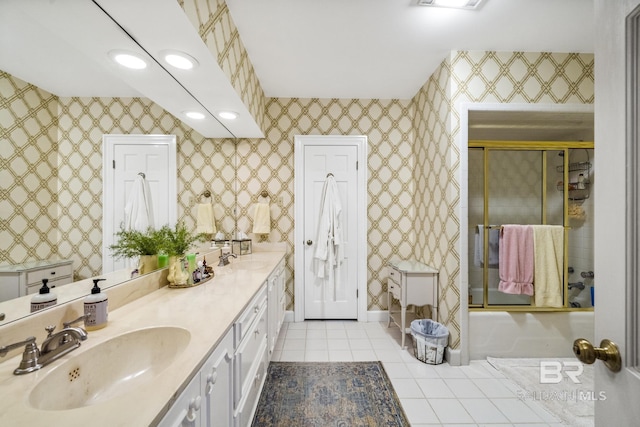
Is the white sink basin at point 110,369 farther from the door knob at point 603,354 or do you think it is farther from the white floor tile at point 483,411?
the white floor tile at point 483,411

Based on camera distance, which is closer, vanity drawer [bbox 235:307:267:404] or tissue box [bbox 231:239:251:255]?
vanity drawer [bbox 235:307:267:404]

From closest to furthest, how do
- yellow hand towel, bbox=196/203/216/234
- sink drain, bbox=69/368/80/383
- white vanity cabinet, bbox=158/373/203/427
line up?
white vanity cabinet, bbox=158/373/203/427 → sink drain, bbox=69/368/80/383 → yellow hand towel, bbox=196/203/216/234

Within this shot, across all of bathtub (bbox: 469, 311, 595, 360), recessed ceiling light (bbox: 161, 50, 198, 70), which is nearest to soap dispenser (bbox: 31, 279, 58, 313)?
recessed ceiling light (bbox: 161, 50, 198, 70)

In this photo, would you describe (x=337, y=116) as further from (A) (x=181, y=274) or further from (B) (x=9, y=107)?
(B) (x=9, y=107)

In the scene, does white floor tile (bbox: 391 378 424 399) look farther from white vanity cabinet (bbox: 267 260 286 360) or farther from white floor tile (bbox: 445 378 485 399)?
white vanity cabinet (bbox: 267 260 286 360)

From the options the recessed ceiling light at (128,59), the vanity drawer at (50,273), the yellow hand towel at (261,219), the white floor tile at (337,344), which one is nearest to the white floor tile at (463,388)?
the white floor tile at (337,344)

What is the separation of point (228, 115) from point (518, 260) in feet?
9.36

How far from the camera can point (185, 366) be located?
769 mm

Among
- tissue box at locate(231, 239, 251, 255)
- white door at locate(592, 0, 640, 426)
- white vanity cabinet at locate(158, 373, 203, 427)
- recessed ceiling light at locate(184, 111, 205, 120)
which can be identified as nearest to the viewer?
white door at locate(592, 0, 640, 426)

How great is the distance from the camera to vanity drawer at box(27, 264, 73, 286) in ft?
3.05

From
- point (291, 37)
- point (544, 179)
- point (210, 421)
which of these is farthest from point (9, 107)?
point (544, 179)

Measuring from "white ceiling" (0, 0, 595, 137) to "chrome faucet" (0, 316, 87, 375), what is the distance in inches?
33.1

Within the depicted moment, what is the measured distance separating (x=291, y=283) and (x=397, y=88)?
2500mm

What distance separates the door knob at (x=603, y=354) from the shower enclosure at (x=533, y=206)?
1945 millimetres
